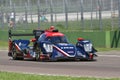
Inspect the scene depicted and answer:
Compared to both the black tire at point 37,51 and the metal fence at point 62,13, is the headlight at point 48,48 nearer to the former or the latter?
the black tire at point 37,51

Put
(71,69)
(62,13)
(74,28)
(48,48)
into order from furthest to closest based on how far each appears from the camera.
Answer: (62,13) < (74,28) < (48,48) < (71,69)

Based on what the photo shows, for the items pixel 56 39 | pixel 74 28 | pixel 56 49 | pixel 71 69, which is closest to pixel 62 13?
pixel 74 28

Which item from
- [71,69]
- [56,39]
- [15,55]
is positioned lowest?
[15,55]

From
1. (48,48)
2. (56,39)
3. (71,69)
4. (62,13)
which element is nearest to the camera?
(71,69)

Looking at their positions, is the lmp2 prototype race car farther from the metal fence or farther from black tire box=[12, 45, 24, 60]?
the metal fence

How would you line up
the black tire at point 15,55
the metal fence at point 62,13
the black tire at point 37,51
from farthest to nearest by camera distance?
the metal fence at point 62,13 → the black tire at point 15,55 → the black tire at point 37,51

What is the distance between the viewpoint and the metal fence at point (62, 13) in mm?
31750

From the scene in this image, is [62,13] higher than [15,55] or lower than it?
higher

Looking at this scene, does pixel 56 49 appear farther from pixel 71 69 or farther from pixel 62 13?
pixel 62 13

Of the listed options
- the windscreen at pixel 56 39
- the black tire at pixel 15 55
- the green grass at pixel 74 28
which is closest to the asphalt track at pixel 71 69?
the black tire at pixel 15 55

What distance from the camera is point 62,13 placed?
35.7 meters

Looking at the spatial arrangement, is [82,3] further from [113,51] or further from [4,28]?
[4,28]

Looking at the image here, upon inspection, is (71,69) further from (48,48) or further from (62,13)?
(62,13)

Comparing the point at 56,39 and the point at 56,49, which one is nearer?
the point at 56,49
